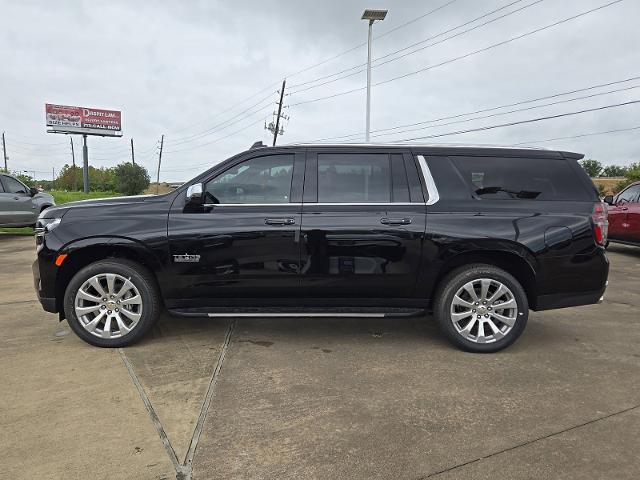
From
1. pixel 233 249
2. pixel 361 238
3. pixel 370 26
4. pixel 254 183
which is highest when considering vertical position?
pixel 370 26

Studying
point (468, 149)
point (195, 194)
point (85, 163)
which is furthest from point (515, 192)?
point (85, 163)

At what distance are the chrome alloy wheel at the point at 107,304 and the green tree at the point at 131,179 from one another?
7685 cm

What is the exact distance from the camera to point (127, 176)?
76.5 metres

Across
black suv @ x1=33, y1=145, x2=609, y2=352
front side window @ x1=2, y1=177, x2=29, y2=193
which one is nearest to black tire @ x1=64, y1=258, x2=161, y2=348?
black suv @ x1=33, y1=145, x2=609, y2=352

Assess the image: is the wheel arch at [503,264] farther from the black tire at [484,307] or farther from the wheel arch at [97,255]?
the wheel arch at [97,255]

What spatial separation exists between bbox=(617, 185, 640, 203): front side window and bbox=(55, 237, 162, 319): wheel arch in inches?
391

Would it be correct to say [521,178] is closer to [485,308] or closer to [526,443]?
[485,308]

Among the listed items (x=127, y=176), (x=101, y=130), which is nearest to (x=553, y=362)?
(x=101, y=130)

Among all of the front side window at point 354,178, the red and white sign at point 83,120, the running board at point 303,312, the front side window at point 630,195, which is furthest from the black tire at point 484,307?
the red and white sign at point 83,120

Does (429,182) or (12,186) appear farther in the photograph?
(12,186)

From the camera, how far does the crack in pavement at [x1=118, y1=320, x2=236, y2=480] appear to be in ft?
7.89

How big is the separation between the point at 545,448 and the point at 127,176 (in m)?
82.0

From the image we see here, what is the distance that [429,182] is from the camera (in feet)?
13.4

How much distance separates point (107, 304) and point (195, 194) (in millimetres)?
1239
